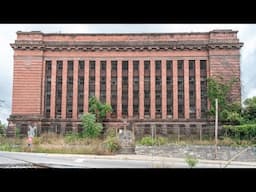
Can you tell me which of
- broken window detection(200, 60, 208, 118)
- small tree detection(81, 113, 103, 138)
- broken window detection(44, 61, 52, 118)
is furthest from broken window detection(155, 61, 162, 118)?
broken window detection(44, 61, 52, 118)

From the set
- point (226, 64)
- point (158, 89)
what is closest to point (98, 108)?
point (158, 89)

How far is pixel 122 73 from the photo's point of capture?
145 ft

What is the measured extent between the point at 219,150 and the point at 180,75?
63.0ft

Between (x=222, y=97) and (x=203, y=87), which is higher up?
(x=203, y=87)

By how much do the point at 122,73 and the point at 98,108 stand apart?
5.37 meters

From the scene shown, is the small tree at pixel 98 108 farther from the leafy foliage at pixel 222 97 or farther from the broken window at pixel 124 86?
the leafy foliage at pixel 222 97

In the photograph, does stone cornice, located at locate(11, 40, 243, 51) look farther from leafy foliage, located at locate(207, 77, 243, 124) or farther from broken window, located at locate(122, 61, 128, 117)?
leafy foliage, located at locate(207, 77, 243, 124)

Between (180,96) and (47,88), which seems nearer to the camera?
(180,96)

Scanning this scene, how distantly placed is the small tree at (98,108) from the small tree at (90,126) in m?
2.10

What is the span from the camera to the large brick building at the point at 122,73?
43031 millimetres

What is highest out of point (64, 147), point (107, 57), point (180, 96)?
point (107, 57)

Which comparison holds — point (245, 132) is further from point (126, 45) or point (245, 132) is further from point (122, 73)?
point (126, 45)
